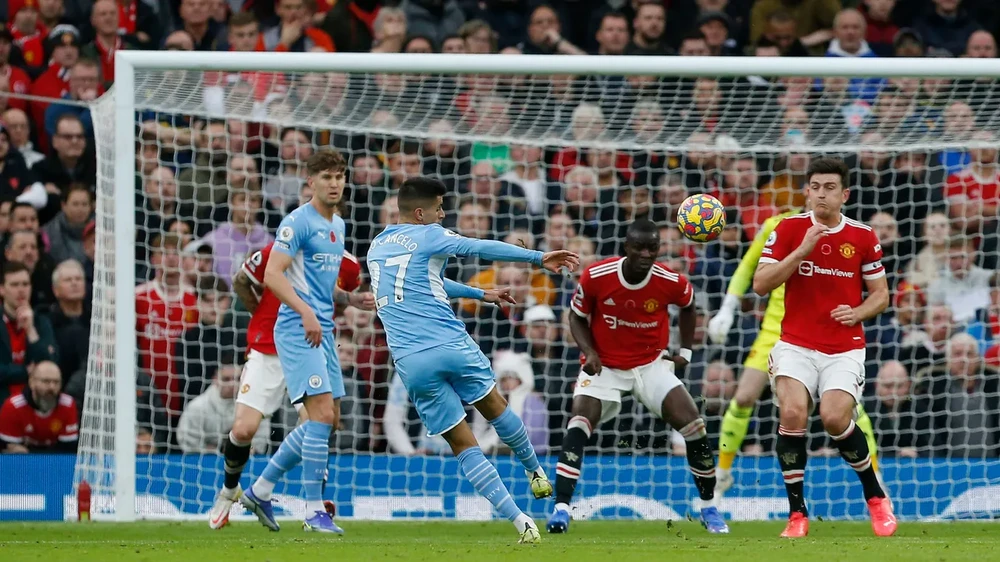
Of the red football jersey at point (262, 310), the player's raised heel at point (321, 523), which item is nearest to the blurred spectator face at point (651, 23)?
the red football jersey at point (262, 310)

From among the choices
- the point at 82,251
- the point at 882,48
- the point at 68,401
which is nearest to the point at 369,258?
the point at 68,401

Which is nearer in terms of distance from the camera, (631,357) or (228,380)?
(631,357)

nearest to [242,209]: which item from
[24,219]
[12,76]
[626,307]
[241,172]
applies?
[241,172]

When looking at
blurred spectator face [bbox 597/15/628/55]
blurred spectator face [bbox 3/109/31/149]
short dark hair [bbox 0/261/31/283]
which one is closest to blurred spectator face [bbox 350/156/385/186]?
blurred spectator face [bbox 597/15/628/55]

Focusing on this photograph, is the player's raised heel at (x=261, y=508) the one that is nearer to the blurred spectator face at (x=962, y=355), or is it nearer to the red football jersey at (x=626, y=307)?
the red football jersey at (x=626, y=307)

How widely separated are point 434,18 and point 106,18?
3034mm

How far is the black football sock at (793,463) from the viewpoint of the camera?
8062mm

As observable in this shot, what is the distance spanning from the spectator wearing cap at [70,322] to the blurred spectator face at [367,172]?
238 centimetres

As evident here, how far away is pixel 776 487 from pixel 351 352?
354 cm

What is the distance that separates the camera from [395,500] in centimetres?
1025

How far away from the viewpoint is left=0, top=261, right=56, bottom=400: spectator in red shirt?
10492 mm

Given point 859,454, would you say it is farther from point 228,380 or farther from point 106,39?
point 106,39

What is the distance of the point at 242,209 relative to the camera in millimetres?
11141

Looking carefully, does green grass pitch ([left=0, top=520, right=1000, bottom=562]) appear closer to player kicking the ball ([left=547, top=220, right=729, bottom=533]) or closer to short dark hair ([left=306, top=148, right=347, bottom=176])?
player kicking the ball ([left=547, top=220, right=729, bottom=533])
